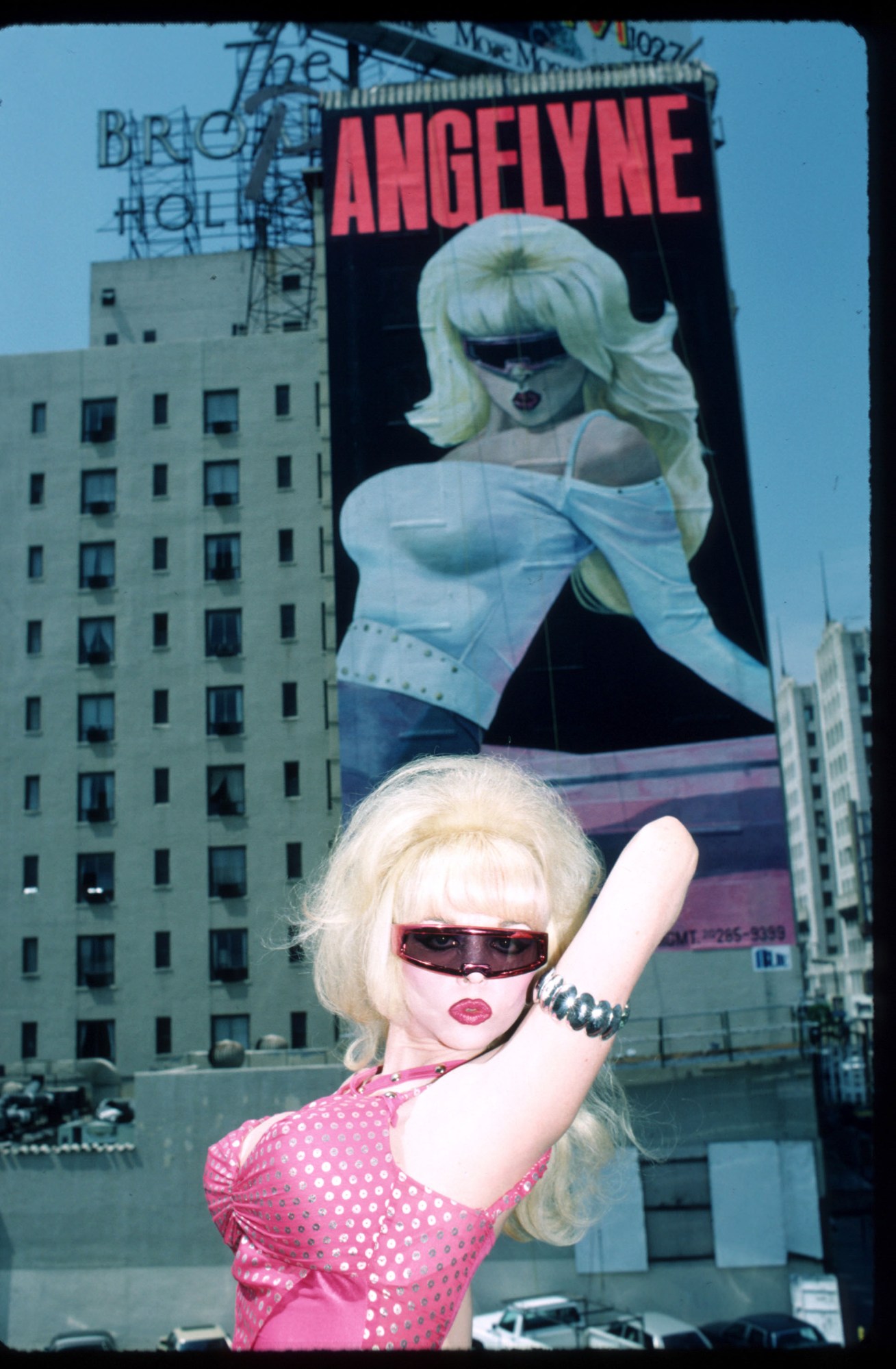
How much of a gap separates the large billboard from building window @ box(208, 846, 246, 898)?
6404 mm

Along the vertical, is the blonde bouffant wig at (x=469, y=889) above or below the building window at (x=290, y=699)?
below

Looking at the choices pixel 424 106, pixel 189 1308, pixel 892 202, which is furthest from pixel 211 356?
pixel 892 202

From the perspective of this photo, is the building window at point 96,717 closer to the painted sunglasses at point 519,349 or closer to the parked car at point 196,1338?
the painted sunglasses at point 519,349

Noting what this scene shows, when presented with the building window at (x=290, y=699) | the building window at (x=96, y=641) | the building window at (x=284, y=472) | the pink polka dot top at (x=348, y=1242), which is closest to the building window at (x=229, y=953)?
the building window at (x=290, y=699)

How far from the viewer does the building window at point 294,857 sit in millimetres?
22172

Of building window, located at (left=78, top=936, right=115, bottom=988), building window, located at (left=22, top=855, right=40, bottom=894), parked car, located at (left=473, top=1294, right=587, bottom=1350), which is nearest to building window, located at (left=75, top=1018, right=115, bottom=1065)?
building window, located at (left=78, top=936, right=115, bottom=988)

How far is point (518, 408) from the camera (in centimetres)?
1800

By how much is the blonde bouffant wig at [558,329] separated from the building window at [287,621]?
21.5 feet

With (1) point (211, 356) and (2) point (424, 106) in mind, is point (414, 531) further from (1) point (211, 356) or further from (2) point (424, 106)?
(1) point (211, 356)

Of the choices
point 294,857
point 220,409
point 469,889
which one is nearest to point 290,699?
point 294,857

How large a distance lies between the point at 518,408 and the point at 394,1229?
56.9ft

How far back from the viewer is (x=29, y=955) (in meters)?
22.1

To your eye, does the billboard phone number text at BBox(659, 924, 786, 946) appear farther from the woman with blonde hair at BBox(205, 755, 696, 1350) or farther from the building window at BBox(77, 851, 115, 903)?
the woman with blonde hair at BBox(205, 755, 696, 1350)

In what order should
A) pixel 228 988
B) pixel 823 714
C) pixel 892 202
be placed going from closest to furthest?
pixel 892 202 → pixel 228 988 → pixel 823 714
